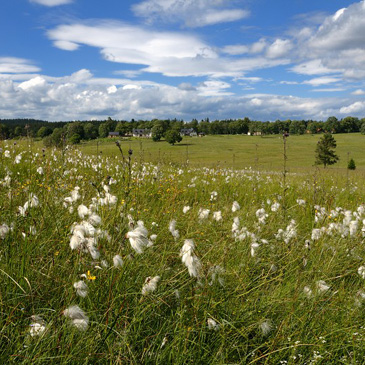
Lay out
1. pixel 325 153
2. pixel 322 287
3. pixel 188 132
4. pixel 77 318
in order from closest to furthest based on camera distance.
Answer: pixel 77 318, pixel 322 287, pixel 325 153, pixel 188 132

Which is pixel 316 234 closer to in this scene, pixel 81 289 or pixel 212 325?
pixel 212 325

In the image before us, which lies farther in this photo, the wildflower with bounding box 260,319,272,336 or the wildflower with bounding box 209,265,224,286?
the wildflower with bounding box 209,265,224,286

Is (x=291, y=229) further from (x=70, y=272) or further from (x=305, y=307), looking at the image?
(x=70, y=272)

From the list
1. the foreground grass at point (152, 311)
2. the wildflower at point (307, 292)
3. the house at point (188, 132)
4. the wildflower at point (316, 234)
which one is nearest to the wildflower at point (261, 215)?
the wildflower at point (316, 234)

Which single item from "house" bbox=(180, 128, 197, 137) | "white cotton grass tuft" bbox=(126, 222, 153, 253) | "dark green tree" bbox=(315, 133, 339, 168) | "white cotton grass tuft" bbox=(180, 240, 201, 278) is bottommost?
"dark green tree" bbox=(315, 133, 339, 168)

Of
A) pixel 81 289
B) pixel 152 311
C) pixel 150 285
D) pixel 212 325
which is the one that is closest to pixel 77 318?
pixel 81 289

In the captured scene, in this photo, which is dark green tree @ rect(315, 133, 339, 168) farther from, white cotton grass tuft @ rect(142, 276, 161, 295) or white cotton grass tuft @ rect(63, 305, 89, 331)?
white cotton grass tuft @ rect(63, 305, 89, 331)

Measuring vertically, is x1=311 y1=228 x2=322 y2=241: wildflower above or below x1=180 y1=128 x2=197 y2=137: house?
below

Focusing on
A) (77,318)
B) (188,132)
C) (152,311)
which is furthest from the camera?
(188,132)

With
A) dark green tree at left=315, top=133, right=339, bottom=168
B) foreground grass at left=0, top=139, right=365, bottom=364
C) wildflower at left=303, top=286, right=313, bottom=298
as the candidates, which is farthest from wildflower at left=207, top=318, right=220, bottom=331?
dark green tree at left=315, top=133, right=339, bottom=168

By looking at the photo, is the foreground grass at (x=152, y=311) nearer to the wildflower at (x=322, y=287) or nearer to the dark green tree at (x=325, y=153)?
the wildflower at (x=322, y=287)

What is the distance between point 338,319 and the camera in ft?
9.97

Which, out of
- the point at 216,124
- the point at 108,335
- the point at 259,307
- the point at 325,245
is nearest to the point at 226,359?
the point at 259,307

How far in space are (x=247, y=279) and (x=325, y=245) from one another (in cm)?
161
